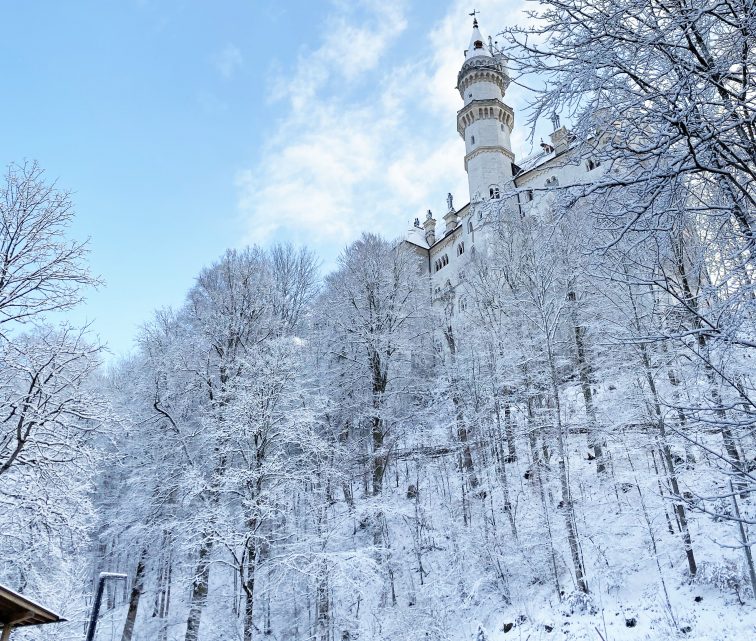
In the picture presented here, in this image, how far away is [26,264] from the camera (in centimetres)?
1081

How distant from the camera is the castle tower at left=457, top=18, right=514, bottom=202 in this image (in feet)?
152

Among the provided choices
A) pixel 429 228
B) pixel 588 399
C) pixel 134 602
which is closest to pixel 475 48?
pixel 429 228

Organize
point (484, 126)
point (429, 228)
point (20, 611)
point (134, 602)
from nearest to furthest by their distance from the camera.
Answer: point (20, 611)
point (134, 602)
point (484, 126)
point (429, 228)

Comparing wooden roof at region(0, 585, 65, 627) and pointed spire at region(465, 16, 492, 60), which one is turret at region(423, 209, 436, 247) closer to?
pointed spire at region(465, 16, 492, 60)

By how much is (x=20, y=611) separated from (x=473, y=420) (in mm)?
15512

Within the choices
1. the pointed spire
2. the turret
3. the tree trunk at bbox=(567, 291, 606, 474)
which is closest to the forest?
the tree trunk at bbox=(567, 291, 606, 474)

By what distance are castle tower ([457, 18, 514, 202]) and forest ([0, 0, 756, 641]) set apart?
22261 millimetres

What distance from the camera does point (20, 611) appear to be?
8367 mm

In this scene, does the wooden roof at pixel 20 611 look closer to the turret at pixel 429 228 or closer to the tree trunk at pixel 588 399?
the tree trunk at pixel 588 399

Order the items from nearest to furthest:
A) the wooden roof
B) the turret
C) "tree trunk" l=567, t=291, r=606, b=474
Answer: the wooden roof
"tree trunk" l=567, t=291, r=606, b=474
the turret

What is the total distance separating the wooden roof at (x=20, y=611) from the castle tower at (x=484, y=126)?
1685 inches

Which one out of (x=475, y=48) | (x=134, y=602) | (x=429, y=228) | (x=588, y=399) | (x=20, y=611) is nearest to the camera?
(x=20, y=611)

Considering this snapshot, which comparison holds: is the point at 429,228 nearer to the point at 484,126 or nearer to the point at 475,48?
the point at 484,126

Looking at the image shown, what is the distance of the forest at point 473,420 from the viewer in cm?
458
